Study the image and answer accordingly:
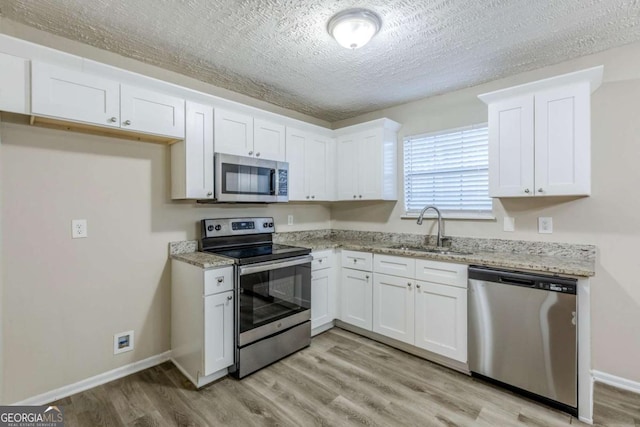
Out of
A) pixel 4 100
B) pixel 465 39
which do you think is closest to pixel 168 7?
pixel 4 100

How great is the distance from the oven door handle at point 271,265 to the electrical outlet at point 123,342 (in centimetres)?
106

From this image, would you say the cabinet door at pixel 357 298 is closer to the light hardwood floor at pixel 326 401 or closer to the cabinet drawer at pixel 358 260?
the cabinet drawer at pixel 358 260

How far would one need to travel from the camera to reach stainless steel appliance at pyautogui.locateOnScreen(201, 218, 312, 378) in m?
2.39

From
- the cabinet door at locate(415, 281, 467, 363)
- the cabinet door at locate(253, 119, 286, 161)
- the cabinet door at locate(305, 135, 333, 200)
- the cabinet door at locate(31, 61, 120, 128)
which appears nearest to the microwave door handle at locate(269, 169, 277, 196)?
the cabinet door at locate(253, 119, 286, 161)

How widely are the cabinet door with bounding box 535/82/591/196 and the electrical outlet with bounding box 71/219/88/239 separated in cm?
340

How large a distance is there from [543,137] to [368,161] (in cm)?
161

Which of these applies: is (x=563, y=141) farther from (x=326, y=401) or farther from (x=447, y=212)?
(x=326, y=401)

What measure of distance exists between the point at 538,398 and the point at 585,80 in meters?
2.22

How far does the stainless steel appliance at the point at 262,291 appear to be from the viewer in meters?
2.39

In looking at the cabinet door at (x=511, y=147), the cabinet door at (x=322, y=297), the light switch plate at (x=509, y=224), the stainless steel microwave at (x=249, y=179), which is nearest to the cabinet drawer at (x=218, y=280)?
the stainless steel microwave at (x=249, y=179)

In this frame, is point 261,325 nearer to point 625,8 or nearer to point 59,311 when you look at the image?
point 59,311

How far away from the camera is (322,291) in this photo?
3174 mm

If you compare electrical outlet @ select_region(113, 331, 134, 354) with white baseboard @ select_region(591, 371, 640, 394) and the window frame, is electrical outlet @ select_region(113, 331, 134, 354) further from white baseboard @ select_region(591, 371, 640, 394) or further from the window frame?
white baseboard @ select_region(591, 371, 640, 394)

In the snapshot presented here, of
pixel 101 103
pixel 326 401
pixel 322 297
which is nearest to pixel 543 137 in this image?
pixel 322 297
